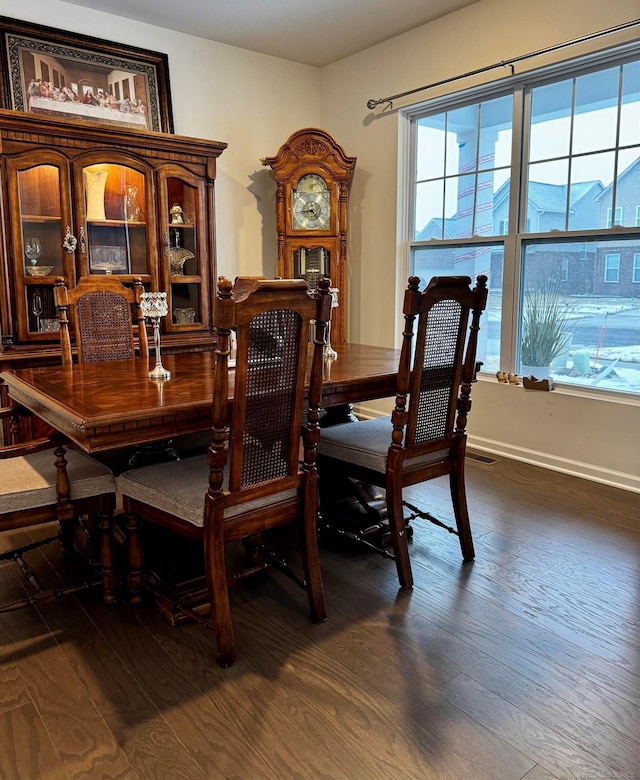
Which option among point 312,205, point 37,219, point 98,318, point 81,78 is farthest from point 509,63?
point 37,219

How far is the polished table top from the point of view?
5.84 feet

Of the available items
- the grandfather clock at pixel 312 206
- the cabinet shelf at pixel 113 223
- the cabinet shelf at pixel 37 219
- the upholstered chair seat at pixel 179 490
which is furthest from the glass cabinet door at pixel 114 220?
the upholstered chair seat at pixel 179 490

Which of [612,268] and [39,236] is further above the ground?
[39,236]

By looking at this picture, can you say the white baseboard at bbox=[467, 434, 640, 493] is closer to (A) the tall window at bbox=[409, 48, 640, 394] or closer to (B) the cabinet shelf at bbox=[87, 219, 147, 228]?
(A) the tall window at bbox=[409, 48, 640, 394]

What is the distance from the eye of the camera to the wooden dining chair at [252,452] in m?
1.72

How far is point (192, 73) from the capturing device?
174 inches

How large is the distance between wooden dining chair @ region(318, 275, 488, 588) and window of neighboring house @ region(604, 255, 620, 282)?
1503mm

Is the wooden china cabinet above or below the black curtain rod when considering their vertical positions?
below

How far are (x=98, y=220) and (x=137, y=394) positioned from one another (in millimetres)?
2132

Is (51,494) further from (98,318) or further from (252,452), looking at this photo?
(98,318)

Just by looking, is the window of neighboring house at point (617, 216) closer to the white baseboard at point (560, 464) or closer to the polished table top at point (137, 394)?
the white baseboard at point (560, 464)

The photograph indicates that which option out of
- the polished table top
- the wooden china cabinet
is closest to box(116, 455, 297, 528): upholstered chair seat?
the polished table top

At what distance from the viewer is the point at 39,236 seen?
141 inches

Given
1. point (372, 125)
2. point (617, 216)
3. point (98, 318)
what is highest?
point (372, 125)
